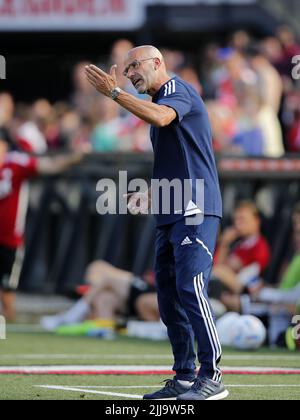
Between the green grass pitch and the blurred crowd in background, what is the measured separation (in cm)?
367

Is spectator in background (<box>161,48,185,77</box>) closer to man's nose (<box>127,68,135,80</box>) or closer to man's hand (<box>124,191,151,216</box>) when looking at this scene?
man's hand (<box>124,191,151,216</box>)

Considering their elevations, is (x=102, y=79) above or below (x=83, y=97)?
below

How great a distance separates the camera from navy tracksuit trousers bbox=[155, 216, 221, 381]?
27.0 feet

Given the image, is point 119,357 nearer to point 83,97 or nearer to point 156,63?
point 156,63

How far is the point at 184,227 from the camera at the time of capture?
835 centimetres

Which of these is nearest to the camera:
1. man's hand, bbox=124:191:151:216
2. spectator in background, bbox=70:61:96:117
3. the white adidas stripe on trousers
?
the white adidas stripe on trousers

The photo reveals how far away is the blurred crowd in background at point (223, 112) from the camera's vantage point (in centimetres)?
1645

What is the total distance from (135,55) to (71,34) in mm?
14683

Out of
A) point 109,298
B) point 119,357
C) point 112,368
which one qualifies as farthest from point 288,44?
point 112,368

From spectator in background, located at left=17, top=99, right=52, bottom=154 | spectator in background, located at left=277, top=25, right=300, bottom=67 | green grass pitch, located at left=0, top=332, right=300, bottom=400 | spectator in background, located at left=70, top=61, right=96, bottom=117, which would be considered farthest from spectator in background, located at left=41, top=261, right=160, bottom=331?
spectator in background, located at left=277, top=25, right=300, bottom=67

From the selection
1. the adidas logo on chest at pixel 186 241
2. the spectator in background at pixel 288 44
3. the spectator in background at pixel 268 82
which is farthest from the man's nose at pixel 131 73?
the spectator in background at pixel 288 44

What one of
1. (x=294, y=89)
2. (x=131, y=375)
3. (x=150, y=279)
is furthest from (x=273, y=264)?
(x=131, y=375)

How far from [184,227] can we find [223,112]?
8.74 m

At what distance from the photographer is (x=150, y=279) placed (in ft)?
49.4
